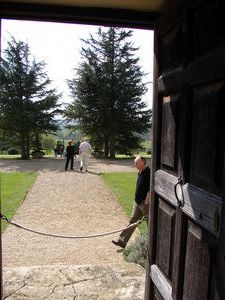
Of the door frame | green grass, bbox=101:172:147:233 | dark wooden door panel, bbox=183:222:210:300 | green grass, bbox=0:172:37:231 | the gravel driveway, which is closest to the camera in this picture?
dark wooden door panel, bbox=183:222:210:300

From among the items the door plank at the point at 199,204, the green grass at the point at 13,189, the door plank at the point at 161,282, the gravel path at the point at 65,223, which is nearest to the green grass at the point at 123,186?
the gravel path at the point at 65,223

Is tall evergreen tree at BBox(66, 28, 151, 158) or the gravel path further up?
tall evergreen tree at BBox(66, 28, 151, 158)

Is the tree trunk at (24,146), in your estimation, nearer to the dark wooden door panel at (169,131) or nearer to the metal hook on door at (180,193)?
the dark wooden door panel at (169,131)

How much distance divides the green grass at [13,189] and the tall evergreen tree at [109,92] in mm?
11426

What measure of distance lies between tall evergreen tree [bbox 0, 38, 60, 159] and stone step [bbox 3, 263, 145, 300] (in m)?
23.5

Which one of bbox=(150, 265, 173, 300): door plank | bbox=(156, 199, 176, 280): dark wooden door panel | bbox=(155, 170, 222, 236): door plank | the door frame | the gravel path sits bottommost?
the gravel path

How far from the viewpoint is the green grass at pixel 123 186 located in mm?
11583

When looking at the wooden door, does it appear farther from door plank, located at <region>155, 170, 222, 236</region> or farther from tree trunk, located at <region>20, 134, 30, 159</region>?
tree trunk, located at <region>20, 134, 30, 159</region>

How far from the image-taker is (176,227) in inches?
112

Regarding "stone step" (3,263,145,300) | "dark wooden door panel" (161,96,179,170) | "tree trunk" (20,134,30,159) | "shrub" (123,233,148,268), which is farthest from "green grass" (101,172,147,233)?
"tree trunk" (20,134,30,159)

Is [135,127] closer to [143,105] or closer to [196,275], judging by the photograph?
[143,105]

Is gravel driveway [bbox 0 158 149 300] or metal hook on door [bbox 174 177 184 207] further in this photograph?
gravel driveway [bbox 0 158 149 300]

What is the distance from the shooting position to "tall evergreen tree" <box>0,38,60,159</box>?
27.7 metres

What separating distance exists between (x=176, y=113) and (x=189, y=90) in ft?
1.06
